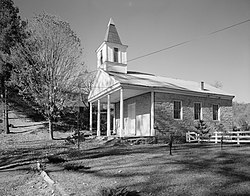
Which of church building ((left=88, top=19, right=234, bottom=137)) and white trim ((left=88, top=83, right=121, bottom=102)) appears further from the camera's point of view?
church building ((left=88, top=19, right=234, bottom=137))

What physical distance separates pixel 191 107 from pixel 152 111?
143 inches

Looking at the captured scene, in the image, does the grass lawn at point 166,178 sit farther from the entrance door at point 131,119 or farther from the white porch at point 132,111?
the entrance door at point 131,119

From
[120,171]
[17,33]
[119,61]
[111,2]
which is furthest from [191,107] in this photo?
[17,33]

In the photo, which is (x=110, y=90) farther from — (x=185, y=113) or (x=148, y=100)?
(x=185, y=113)

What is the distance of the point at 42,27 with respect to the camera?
1535 centimetres

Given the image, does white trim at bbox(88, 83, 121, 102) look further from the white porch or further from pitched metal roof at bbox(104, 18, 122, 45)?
pitched metal roof at bbox(104, 18, 122, 45)

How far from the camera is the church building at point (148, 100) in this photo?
1402cm

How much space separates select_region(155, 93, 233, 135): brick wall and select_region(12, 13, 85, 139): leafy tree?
6960 mm

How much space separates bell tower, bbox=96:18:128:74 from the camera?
1719cm

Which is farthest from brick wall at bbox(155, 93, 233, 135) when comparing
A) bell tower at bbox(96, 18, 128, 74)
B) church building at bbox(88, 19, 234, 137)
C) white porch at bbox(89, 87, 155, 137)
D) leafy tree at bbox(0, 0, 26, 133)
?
leafy tree at bbox(0, 0, 26, 133)

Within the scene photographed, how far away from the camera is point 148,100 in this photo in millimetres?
14688

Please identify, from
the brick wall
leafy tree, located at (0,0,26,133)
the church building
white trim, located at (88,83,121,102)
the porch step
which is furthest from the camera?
leafy tree, located at (0,0,26,133)

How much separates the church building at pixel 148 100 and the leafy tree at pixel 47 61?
2856 mm

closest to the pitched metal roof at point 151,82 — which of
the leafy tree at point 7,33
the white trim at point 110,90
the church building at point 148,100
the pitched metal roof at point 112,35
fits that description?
the church building at point 148,100
